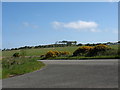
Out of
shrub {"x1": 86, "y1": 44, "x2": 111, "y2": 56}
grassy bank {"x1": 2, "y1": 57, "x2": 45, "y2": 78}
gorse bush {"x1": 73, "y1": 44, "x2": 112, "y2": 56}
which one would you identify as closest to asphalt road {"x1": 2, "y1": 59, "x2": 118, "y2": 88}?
grassy bank {"x1": 2, "y1": 57, "x2": 45, "y2": 78}

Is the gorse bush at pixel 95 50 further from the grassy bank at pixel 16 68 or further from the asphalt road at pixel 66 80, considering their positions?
the asphalt road at pixel 66 80

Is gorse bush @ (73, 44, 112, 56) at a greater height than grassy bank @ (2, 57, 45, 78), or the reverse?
gorse bush @ (73, 44, 112, 56)

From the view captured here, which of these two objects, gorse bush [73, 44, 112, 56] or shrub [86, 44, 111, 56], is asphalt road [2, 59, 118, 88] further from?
gorse bush [73, 44, 112, 56]

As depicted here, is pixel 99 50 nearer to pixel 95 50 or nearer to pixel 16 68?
pixel 95 50

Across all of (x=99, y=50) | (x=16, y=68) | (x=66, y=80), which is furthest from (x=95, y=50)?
(x=66, y=80)

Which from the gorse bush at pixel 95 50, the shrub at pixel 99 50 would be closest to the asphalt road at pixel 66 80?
the shrub at pixel 99 50

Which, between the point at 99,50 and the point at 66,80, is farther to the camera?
the point at 99,50

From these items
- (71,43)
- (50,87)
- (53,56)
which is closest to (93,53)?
(53,56)

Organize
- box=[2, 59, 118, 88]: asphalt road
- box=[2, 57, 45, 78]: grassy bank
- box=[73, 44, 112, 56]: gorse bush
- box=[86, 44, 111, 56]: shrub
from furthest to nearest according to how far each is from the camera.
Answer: box=[73, 44, 112, 56]: gorse bush, box=[86, 44, 111, 56]: shrub, box=[2, 57, 45, 78]: grassy bank, box=[2, 59, 118, 88]: asphalt road

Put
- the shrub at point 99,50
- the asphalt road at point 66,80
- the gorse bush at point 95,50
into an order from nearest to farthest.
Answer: the asphalt road at point 66,80
the shrub at point 99,50
the gorse bush at point 95,50

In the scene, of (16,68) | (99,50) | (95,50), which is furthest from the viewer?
(95,50)

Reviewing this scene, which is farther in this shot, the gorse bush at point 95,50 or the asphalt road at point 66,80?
the gorse bush at point 95,50

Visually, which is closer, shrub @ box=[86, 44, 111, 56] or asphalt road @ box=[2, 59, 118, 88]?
asphalt road @ box=[2, 59, 118, 88]

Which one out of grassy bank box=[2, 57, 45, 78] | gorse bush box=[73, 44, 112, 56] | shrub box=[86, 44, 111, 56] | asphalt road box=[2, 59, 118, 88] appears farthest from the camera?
gorse bush box=[73, 44, 112, 56]
